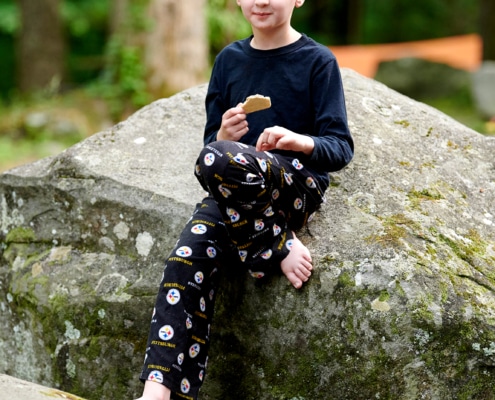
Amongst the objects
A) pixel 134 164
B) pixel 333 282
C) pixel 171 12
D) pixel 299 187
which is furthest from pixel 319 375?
pixel 171 12

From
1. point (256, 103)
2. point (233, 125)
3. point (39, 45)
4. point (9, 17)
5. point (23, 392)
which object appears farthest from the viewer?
point (9, 17)

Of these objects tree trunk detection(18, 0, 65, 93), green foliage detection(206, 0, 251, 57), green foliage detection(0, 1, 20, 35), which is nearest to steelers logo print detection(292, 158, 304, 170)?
green foliage detection(206, 0, 251, 57)

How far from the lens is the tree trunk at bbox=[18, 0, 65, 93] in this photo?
1125 cm

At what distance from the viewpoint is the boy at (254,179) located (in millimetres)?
→ 2580

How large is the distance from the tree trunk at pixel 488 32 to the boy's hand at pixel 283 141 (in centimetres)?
990

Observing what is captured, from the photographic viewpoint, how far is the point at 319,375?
2736 mm

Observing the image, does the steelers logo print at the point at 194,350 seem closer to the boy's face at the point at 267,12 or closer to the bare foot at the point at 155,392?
the bare foot at the point at 155,392

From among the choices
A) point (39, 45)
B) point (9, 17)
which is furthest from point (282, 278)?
point (9, 17)

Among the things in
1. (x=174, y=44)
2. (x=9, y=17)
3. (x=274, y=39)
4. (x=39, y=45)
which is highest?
(x=274, y=39)

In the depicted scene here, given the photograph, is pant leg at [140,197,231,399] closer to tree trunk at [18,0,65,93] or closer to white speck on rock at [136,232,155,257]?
white speck on rock at [136,232,155,257]

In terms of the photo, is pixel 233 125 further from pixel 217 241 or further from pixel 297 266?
pixel 297 266

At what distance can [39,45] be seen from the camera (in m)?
11.5

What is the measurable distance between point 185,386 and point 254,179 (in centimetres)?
77

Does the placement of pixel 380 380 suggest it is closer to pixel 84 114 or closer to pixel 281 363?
pixel 281 363
